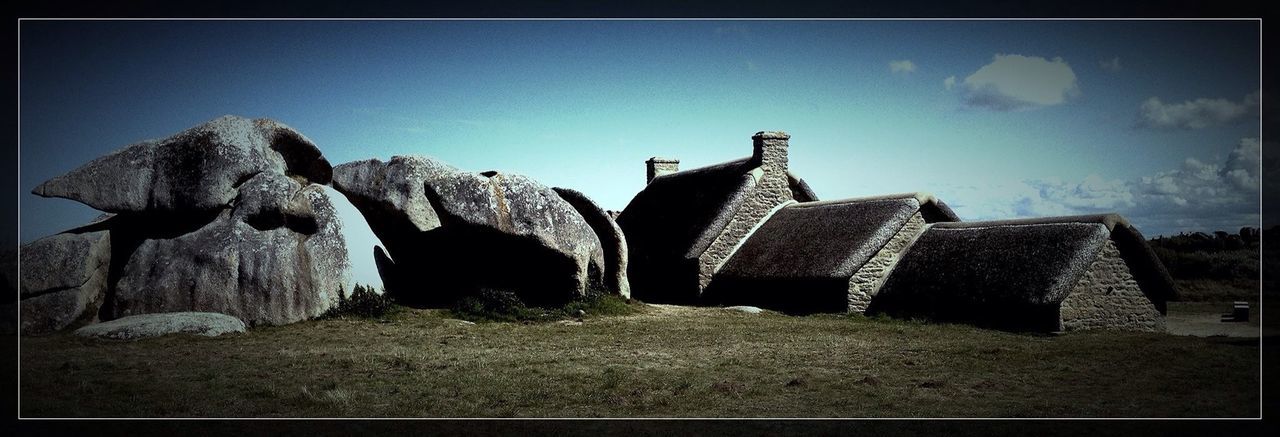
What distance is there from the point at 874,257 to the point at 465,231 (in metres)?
9.23

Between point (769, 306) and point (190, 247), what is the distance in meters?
13.2

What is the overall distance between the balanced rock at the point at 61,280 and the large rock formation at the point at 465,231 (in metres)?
4.93

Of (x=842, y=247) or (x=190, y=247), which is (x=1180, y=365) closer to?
(x=842, y=247)

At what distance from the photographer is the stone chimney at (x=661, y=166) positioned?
119 ft

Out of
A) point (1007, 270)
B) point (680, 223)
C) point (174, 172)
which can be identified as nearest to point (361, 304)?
point (174, 172)

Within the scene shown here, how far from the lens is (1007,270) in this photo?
19469mm

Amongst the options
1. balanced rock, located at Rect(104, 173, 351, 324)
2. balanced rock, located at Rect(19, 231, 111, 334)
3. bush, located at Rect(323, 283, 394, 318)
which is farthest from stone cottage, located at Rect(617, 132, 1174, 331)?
balanced rock, located at Rect(19, 231, 111, 334)

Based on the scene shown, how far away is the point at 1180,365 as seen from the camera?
14156 millimetres

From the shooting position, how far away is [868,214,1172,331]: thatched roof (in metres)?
18.5

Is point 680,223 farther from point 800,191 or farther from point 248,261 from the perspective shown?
point 248,261

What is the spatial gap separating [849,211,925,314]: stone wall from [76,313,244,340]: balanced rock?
504 inches

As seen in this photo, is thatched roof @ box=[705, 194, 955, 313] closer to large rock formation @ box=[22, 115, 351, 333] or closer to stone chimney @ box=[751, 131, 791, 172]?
stone chimney @ box=[751, 131, 791, 172]
